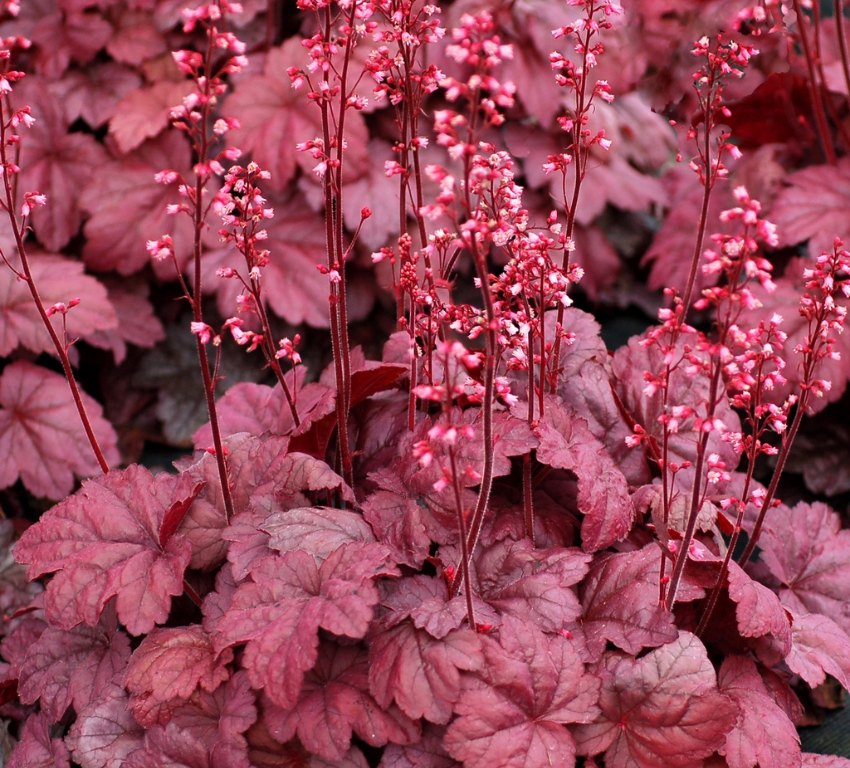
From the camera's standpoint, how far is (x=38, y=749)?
6.10 ft

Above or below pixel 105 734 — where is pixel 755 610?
above

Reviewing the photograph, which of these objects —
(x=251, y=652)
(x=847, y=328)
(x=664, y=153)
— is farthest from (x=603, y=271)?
(x=251, y=652)

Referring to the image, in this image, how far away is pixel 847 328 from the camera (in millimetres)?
2676

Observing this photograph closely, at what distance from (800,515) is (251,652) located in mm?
1400

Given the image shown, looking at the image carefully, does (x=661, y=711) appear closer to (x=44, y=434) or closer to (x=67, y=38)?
(x=44, y=434)

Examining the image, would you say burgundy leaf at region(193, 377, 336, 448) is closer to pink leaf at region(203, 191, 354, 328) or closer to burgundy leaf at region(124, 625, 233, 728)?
burgundy leaf at region(124, 625, 233, 728)

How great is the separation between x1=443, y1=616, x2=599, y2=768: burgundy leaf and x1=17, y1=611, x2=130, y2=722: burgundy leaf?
0.76m

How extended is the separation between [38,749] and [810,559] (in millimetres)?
1755

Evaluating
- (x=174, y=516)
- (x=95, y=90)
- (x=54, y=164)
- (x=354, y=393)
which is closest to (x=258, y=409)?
(x=354, y=393)

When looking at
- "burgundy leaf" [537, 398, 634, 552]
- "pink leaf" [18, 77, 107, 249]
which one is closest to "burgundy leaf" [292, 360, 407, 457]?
"burgundy leaf" [537, 398, 634, 552]

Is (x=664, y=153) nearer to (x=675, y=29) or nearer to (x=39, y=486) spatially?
(x=675, y=29)

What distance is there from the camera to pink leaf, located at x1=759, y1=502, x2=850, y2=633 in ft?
6.84

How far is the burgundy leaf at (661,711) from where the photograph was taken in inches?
64.2

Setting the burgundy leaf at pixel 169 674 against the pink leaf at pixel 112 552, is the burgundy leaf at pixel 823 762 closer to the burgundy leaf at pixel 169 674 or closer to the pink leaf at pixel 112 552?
the burgundy leaf at pixel 169 674
